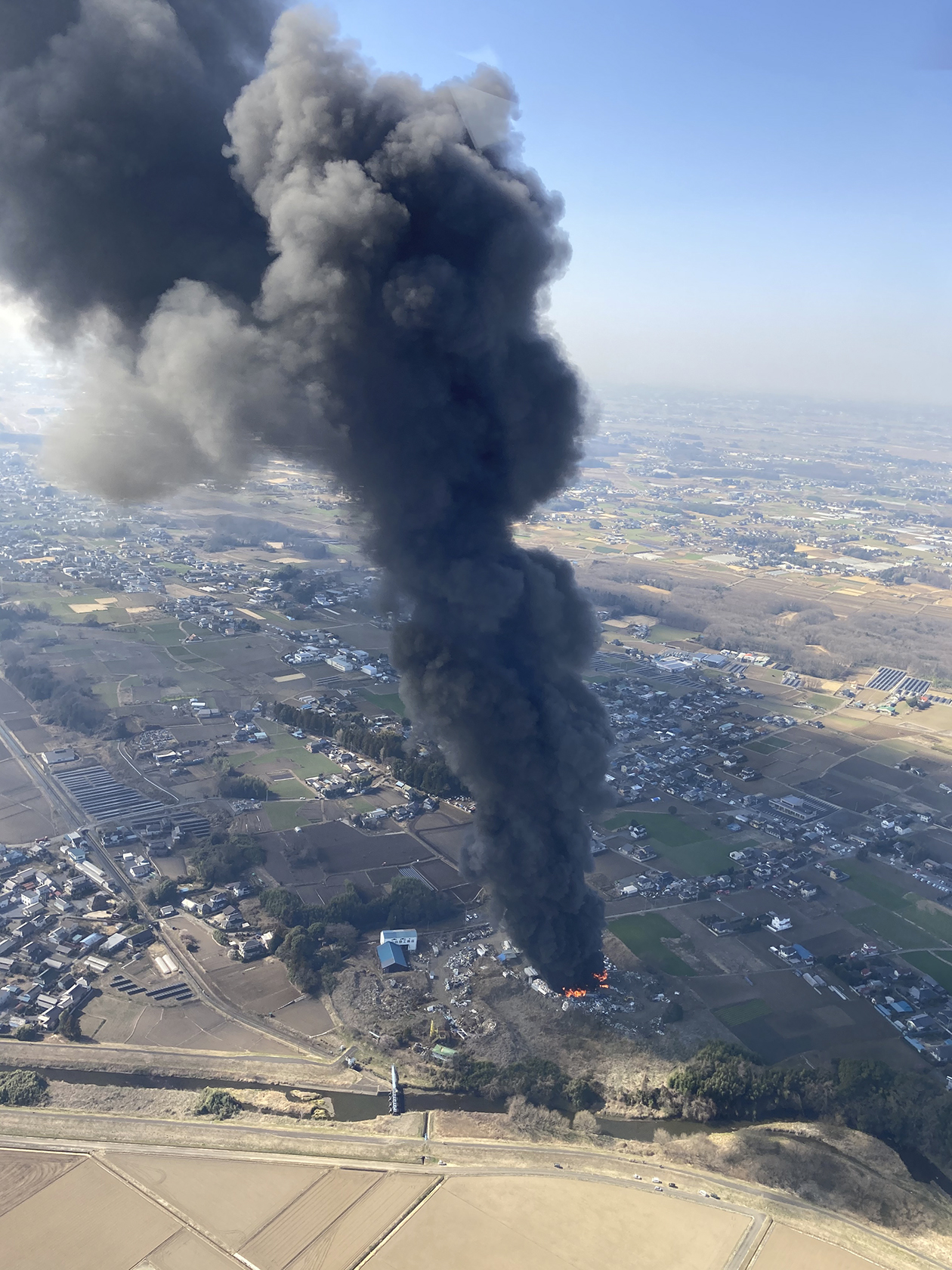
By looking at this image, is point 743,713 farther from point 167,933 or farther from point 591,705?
point 167,933

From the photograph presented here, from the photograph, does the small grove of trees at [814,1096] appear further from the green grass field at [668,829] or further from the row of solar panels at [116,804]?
the row of solar panels at [116,804]

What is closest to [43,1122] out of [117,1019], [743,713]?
[117,1019]

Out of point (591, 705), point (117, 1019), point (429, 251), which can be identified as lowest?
point (117, 1019)

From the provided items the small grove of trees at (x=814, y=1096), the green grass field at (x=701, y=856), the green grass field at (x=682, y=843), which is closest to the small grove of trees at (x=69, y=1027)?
the small grove of trees at (x=814, y=1096)

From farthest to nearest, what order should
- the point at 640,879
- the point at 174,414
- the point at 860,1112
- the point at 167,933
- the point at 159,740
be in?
the point at 159,740
the point at 640,879
the point at 167,933
the point at 860,1112
the point at 174,414

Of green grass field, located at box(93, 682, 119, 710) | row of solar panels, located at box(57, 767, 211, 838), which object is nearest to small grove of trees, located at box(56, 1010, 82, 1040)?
row of solar panels, located at box(57, 767, 211, 838)

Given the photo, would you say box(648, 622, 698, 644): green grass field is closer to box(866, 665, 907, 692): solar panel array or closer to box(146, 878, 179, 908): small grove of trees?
box(866, 665, 907, 692): solar panel array
